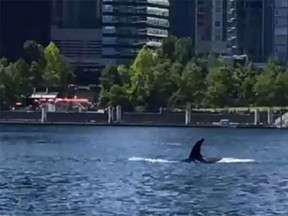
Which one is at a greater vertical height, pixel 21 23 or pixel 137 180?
pixel 21 23

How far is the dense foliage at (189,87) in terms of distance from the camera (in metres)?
149

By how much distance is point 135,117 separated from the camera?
152625 millimetres

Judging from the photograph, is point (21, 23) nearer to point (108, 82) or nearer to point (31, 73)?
point (31, 73)

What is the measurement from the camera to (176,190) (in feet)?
168

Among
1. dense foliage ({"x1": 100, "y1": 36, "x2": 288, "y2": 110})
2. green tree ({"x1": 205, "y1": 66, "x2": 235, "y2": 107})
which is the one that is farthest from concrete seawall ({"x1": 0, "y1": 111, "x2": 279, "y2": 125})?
green tree ({"x1": 205, "y1": 66, "x2": 235, "y2": 107})

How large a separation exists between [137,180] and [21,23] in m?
140

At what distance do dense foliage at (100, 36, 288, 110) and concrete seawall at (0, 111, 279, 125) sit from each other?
1314 mm

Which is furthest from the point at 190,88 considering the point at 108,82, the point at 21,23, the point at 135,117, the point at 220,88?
the point at 21,23

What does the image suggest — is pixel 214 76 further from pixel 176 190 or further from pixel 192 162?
pixel 176 190

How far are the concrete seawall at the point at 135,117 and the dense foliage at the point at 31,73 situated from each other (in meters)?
2.53

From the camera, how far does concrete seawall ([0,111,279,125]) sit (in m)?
149

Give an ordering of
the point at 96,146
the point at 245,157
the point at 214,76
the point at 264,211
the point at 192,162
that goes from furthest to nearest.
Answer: the point at 214,76
the point at 96,146
the point at 245,157
the point at 192,162
the point at 264,211

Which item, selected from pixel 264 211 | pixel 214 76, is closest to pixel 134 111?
pixel 214 76

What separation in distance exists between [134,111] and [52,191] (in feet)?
337
